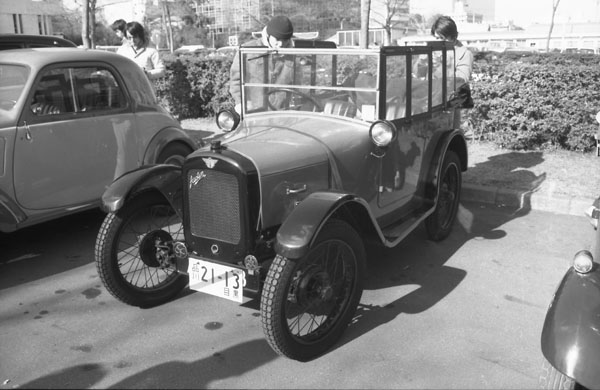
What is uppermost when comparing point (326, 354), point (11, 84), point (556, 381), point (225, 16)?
point (225, 16)

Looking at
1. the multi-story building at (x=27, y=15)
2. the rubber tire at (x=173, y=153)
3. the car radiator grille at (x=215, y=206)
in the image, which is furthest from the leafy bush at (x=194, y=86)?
the multi-story building at (x=27, y=15)

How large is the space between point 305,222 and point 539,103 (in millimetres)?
5873

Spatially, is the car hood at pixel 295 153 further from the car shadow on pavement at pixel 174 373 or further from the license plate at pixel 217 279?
the car shadow on pavement at pixel 174 373

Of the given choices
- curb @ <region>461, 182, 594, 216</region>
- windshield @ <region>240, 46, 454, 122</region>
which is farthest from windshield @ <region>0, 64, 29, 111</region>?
curb @ <region>461, 182, 594, 216</region>

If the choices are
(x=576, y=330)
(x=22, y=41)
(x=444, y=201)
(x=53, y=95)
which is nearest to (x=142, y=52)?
(x=22, y=41)

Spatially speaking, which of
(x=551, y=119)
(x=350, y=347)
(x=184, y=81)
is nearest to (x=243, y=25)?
(x=184, y=81)

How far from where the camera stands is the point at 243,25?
228ft

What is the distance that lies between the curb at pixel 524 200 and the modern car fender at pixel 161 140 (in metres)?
3.30

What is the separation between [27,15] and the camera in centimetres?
4747

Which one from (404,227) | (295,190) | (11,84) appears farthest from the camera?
(11,84)

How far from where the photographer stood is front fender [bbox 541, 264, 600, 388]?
7.80 ft

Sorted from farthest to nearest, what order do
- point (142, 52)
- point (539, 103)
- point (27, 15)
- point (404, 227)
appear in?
point (27, 15) → point (142, 52) → point (539, 103) → point (404, 227)

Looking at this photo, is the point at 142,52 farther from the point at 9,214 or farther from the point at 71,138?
the point at 9,214

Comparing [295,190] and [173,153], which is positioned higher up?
[295,190]
